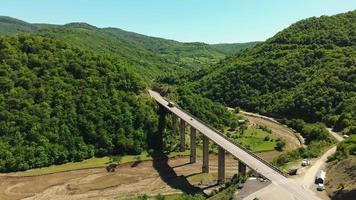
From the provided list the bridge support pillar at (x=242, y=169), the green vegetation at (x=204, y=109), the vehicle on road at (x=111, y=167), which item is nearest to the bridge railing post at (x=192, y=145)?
the vehicle on road at (x=111, y=167)

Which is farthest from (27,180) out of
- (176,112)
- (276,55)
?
(276,55)

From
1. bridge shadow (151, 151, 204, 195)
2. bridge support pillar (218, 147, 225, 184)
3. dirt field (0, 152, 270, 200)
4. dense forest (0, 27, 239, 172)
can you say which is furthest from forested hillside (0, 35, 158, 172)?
bridge support pillar (218, 147, 225, 184)

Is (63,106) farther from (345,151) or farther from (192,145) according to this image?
(345,151)

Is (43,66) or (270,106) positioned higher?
(43,66)

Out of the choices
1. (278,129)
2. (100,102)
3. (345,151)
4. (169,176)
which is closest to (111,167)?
(169,176)

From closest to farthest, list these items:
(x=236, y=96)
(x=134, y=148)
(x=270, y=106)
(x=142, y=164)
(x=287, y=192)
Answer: (x=287, y=192)
(x=142, y=164)
(x=134, y=148)
(x=270, y=106)
(x=236, y=96)

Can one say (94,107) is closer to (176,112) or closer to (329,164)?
(176,112)

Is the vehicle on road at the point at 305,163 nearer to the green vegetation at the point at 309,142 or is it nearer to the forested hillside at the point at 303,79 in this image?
the green vegetation at the point at 309,142
